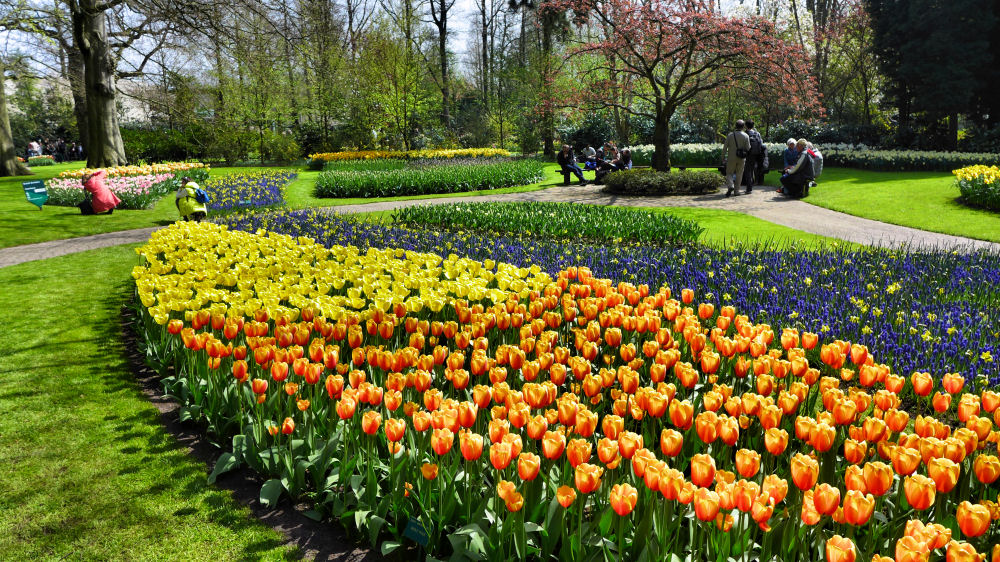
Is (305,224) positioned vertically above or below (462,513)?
above

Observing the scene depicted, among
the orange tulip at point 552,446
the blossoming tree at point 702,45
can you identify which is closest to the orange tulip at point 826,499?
the orange tulip at point 552,446

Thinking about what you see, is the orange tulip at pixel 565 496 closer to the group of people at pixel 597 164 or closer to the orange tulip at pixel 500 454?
the orange tulip at pixel 500 454

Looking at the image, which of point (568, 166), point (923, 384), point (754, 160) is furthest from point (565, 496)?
point (568, 166)

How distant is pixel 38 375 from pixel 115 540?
2873 mm

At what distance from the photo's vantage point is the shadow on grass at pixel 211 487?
296 cm

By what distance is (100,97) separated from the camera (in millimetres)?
19375

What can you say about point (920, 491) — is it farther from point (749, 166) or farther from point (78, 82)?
point (78, 82)

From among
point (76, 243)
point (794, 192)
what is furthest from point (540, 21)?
point (76, 243)

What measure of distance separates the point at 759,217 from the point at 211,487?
1194 centimetres

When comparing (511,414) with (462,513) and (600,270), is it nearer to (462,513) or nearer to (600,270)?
(462,513)

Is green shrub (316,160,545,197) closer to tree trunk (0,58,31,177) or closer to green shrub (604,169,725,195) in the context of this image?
green shrub (604,169,725,195)

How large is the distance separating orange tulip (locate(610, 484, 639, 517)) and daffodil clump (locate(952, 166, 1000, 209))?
14933 mm

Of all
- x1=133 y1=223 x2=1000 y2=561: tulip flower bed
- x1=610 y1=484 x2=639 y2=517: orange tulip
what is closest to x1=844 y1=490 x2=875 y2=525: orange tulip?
x1=133 y1=223 x2=1000 y2=561: tulip flower bed

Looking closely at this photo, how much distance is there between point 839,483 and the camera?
2.79 meters
